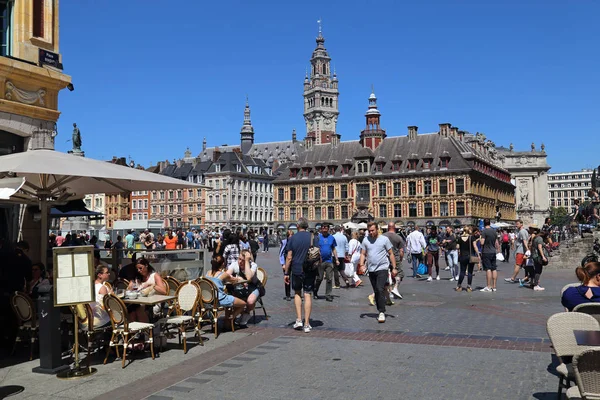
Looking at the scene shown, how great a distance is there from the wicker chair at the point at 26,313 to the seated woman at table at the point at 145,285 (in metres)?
1.27

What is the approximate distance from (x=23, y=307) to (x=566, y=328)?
22.1 feet

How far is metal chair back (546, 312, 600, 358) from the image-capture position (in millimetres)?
4992

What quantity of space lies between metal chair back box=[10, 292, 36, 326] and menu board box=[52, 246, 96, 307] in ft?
4.01

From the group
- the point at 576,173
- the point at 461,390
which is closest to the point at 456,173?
the point at 461,390

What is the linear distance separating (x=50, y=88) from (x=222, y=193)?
7338 cm

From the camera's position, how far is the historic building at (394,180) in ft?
203

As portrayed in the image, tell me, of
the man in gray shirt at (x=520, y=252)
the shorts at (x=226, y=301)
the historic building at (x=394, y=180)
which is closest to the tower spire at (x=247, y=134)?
the historic building at (x=394, y=180)

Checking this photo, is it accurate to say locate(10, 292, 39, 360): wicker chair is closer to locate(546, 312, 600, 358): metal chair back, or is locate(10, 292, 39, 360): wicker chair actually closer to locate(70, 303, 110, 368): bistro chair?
locate(70, 303, 110, 368): bistro chair

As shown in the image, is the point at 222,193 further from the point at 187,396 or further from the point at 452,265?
the point at 187,396

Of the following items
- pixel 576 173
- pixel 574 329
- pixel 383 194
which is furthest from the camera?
pixel 576 173

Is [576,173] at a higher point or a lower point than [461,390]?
higher

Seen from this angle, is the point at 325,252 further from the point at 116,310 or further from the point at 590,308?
the point at 590,308

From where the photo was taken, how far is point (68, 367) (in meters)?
7.12

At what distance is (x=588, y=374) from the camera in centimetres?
393
